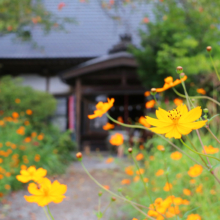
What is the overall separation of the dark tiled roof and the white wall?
0.56 m

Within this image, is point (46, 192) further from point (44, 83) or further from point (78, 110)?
point (44, 83)

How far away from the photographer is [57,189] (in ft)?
1.82

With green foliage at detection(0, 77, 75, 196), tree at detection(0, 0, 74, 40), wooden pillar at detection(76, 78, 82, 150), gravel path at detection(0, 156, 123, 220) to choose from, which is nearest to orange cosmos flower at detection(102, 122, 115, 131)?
gravel path at detection(0, 156, 123, 220)

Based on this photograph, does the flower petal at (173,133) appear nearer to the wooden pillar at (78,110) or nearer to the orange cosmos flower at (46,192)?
the orange cosmos flower at (46,192)

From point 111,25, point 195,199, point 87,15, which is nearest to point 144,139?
point 195,199

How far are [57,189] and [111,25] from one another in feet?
29.0

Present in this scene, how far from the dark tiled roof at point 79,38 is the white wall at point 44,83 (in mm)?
562

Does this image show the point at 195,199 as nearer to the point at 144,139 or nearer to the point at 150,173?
the point at 150,173

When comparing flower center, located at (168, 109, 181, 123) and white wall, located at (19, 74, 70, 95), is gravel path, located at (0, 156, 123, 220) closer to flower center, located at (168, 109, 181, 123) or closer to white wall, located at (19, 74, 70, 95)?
flower center, located at (168, 109, 181, 123)

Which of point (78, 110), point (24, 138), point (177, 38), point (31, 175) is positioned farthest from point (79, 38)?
point (31, 175)

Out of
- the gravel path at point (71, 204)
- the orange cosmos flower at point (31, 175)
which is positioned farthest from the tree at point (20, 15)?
the orange cosmos flower at point (31, 175)

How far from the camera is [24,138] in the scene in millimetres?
4441

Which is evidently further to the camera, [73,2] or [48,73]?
[73,2]

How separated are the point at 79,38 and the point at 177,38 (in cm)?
485
